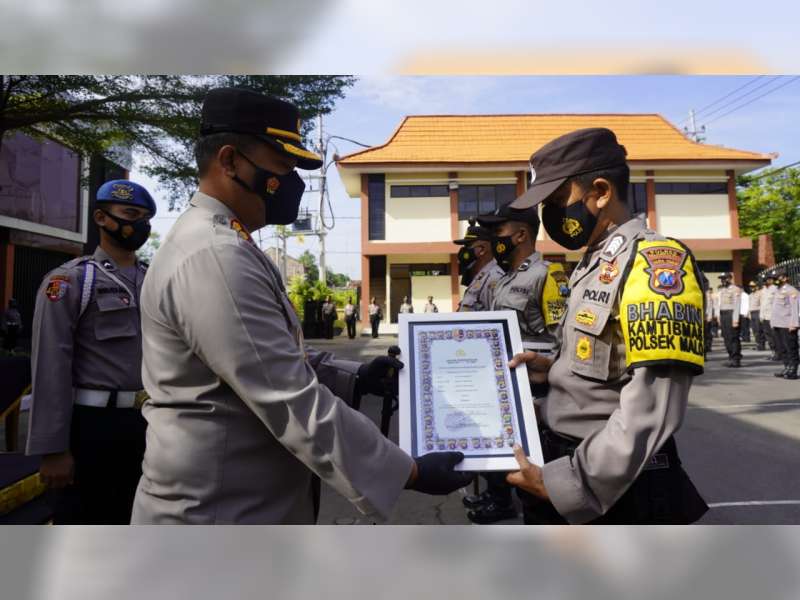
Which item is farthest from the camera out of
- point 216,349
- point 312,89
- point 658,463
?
point 312,89

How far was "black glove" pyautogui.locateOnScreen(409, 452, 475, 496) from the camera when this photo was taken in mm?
1295

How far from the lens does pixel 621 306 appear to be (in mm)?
1304

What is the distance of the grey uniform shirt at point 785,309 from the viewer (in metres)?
8.28

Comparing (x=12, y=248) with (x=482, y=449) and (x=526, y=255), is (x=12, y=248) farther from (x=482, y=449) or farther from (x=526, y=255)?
(x=482, y=449)

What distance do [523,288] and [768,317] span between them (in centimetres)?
990

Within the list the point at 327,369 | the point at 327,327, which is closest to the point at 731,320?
the point at 327,369

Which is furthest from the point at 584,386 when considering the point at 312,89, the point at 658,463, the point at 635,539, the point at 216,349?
the point at 312,89

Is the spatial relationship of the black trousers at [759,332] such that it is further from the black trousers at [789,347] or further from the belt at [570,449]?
the belt at [570,449]

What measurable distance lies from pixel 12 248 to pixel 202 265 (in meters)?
14.5

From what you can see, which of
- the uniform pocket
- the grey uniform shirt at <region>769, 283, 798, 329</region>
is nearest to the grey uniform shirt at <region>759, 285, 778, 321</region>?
the grey uniform shirt at <region>769, 283, 798, 329</region>

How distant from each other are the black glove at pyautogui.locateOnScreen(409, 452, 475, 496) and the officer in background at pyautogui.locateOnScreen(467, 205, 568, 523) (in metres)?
1.84

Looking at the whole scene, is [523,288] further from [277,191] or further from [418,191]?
[418,191]

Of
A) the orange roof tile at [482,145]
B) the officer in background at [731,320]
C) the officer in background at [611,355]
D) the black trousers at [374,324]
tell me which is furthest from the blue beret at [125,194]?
the black trousers at [374,324]

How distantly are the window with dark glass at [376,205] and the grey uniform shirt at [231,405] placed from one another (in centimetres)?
1435
